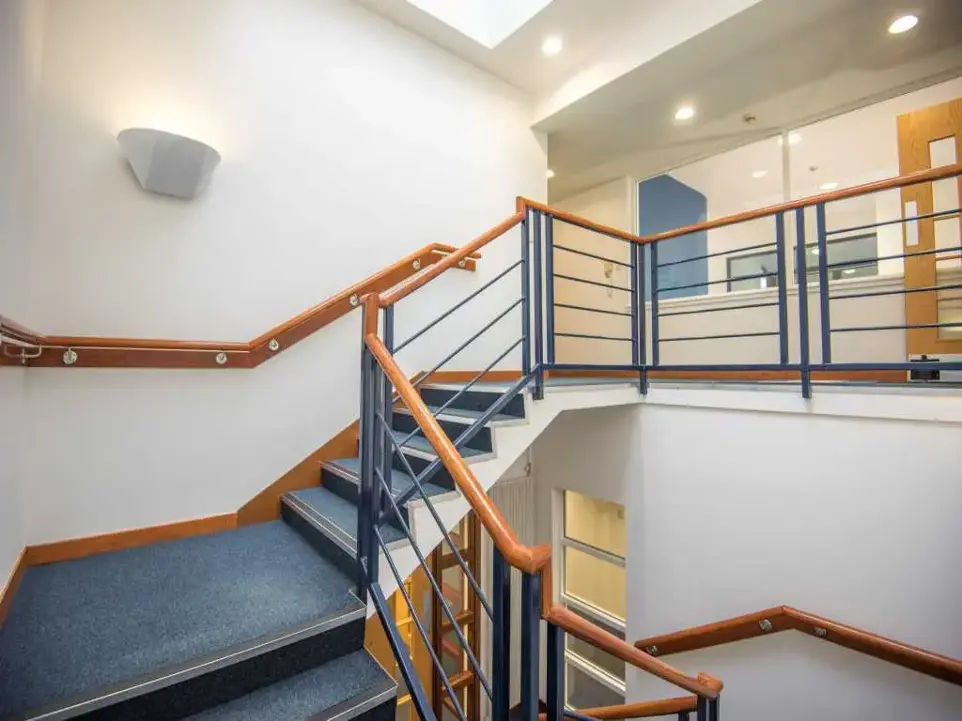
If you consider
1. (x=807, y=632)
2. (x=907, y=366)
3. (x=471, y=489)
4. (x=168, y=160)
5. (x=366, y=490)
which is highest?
(x=168, y=160)

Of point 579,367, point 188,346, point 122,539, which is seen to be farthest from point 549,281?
point 122,539

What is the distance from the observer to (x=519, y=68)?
3498mm

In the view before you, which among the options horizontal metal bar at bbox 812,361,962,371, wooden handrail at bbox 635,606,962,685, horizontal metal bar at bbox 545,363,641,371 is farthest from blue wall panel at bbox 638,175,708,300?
wooden handrail at bbox 635,606,962,685

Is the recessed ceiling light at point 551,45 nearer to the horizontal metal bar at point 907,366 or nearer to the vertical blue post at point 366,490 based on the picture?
the horizontal metal bar at point 907,366

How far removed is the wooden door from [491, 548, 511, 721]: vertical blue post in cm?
349

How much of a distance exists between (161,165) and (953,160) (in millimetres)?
4860

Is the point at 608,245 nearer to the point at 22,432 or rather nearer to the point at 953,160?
the point at 953,160

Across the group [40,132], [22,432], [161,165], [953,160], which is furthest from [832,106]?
[22,432]

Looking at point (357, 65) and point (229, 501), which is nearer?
point (229, 501)

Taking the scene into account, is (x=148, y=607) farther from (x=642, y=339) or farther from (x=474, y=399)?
(x=642, y=339)

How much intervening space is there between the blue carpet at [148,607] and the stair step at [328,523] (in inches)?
2.1

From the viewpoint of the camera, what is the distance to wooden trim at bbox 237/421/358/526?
7.69 ft

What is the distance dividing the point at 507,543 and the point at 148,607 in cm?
139

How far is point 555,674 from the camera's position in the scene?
1.00m
